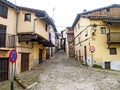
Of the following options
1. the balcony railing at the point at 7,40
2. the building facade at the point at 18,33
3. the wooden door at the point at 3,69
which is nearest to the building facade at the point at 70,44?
the building facade at the point at 18,33

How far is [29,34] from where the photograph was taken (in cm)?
1938

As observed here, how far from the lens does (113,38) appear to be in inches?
945

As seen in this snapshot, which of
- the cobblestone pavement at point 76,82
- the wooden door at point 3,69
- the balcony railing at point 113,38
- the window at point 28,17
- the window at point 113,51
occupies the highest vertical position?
the window at point 28,17

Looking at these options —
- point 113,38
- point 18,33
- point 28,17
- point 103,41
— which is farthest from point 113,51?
point 18,33

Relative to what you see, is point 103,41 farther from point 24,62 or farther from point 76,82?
point 76,82

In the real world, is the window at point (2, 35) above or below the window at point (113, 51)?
above

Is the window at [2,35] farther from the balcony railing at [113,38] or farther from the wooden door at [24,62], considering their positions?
the balcony railing at [113,38]

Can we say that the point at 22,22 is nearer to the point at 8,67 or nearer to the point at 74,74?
the point at 8,67

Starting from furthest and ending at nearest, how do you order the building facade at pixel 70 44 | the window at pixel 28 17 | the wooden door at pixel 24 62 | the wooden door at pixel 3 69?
the building facade at pixel 70 44 → the wooden door at pixel 24 62 → the window at pixel 28 17 → the wooden door at pixel 3 69

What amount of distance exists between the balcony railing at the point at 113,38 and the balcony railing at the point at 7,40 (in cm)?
1140

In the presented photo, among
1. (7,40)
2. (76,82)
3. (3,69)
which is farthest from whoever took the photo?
(7,40)

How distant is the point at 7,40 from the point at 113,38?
12555 mm

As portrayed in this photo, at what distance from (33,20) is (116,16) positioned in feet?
35.7

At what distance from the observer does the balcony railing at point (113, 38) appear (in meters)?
23.9
